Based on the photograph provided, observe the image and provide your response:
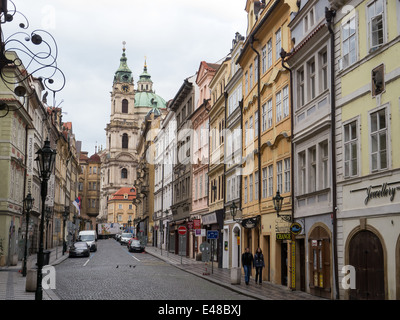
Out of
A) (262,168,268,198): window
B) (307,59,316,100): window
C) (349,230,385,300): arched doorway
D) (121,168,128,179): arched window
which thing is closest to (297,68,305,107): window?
(307,59,316,100): window

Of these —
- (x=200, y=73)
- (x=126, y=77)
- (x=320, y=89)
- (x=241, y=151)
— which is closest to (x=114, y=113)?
(x=126, y=77)

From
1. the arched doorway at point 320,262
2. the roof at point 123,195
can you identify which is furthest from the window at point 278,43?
the roof at point 123,195

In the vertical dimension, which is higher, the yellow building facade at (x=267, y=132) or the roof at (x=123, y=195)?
the roof at (x=123, y=195)

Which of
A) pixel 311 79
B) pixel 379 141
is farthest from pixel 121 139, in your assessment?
pixel 379 141

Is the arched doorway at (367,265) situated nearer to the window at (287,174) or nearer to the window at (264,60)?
the window at (287,174)

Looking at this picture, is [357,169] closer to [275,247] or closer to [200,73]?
[275,247]

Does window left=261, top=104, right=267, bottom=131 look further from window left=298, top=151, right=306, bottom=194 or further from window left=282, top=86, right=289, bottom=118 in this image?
window left=298, top=151, right=306, bottom=194

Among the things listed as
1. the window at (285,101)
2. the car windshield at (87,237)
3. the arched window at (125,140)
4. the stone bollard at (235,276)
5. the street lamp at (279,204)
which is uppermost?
the arched window at (125,140)

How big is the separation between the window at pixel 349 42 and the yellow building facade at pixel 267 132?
602 centimetres

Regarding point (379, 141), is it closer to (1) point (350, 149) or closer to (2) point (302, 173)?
(1) point (350, 149)

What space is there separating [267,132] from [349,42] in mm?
9972

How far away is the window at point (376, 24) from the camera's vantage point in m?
17.3

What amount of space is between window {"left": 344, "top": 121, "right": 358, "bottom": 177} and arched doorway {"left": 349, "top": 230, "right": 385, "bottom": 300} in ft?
6.50

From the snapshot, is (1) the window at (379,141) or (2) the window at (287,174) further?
(2) the window at (287,174)
